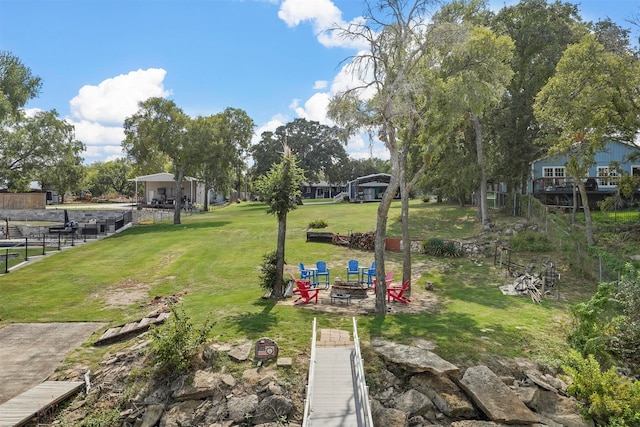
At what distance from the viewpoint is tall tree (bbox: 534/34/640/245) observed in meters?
20.1

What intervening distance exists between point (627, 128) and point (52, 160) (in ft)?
128

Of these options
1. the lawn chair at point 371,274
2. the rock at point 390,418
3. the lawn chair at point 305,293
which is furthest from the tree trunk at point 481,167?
the rock at point 390,418

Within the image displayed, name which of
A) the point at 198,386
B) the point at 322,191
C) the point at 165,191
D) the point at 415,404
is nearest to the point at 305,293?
the point at 198,386

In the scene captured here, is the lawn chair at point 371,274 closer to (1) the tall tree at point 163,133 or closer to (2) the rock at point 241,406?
(2) the rock at point 241,406

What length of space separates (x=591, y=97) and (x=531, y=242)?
8668 mm

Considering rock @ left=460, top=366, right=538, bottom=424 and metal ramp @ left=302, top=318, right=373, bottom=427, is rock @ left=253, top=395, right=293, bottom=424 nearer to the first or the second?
metal ramp @ left=302, top=318, right=373, bottom=427

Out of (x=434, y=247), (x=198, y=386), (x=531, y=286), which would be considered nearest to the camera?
(x=198, y=386)

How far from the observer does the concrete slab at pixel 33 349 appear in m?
11.1

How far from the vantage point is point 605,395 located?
9812 mm

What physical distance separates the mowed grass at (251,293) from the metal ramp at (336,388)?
820 mm

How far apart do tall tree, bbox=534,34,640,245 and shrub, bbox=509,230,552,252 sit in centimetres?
231

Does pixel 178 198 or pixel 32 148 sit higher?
pixel 32 148

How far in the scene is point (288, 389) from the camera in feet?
32.9

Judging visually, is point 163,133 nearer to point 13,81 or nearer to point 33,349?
point 13,81
